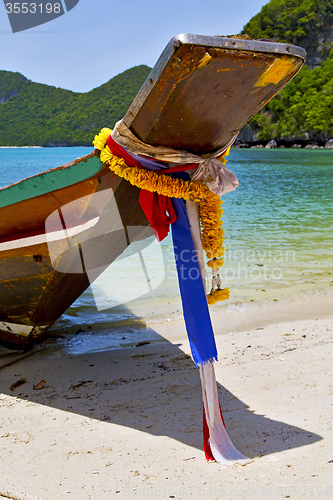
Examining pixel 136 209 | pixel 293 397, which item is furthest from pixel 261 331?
pixel 136 209

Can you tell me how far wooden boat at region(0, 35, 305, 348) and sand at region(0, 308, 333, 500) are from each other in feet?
2.04

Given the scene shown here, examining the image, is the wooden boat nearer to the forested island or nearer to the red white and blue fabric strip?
the red white and blue fabric strip

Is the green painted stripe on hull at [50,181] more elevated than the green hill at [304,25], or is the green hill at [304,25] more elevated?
the green hill at [304,25]

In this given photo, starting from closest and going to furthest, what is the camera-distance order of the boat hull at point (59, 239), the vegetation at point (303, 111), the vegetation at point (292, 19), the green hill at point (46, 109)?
the boat hull at point (59, 239) → the vegetation at point (303, 111) → the vegetation at point (292, 19) → the green hill at point (46, 109)

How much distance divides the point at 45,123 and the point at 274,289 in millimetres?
106052

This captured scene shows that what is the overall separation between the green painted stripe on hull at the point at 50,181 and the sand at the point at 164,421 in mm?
1393

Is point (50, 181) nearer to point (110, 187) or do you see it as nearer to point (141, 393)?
point (110, 187)

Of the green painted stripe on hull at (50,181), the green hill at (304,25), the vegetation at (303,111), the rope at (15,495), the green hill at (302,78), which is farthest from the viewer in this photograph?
the green hill at (304,25)

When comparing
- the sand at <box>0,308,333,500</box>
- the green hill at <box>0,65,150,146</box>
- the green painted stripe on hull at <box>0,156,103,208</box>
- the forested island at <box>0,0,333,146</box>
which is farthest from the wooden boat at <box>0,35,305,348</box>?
the green hill at <box>0,65,150,146</box>

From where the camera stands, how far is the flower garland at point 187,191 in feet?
6.91

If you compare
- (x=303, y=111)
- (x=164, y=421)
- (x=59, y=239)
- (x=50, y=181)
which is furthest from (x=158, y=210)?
(x=303, y=111)

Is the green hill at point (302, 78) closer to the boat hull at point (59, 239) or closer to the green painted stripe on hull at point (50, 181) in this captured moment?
the boat hull at point (59, 239)

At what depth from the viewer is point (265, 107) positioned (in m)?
75.8

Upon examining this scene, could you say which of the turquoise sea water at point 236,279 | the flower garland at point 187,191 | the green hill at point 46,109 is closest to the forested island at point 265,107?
the green hill at point 46,109
